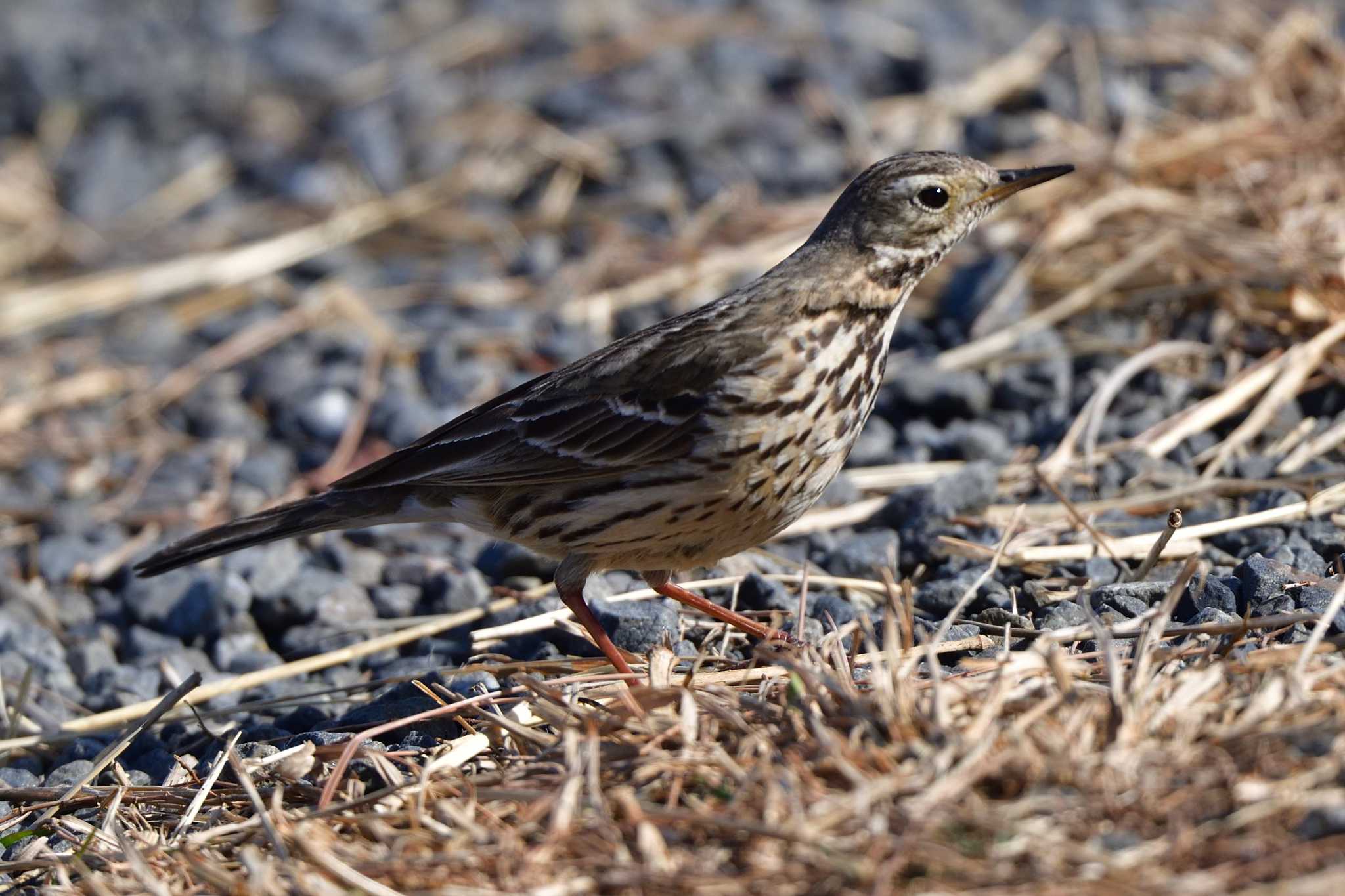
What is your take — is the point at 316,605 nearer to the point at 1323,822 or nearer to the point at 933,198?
the point at 933,198

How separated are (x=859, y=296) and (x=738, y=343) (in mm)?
453

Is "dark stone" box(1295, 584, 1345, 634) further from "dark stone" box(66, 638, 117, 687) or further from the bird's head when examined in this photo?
"dark stone" box(66, 638, 117, 687)

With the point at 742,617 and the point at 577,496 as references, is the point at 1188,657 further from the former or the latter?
the point at 577,496

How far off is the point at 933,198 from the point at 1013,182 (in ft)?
0.89

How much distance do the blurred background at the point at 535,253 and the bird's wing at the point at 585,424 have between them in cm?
68

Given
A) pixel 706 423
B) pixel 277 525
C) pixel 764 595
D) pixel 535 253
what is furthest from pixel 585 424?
pixel 535 253

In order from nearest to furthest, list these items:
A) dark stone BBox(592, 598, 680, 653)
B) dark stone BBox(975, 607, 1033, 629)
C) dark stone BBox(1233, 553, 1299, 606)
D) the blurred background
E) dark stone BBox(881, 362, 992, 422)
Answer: dark stone BBox(1233, 553, 1299, 606)
dark stone BBox(975, 607, 1033, 629)
dark stone BBox(592, 598, 680, 653)
the blurred background
dark stone BBox(881, 362, 992, 422)

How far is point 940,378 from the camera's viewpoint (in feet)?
23.0

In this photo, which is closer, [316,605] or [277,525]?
[277,525]

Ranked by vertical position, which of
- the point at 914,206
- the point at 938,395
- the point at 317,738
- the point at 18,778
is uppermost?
the point at 914,206

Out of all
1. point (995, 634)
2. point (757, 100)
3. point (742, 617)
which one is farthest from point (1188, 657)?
point (757, 100)

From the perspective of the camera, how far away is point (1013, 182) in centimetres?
516

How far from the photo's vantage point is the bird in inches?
191

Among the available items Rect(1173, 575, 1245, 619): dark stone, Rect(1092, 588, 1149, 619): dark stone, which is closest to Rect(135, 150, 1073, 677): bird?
Rect(1092, 588, 1149, 619): dark stone
